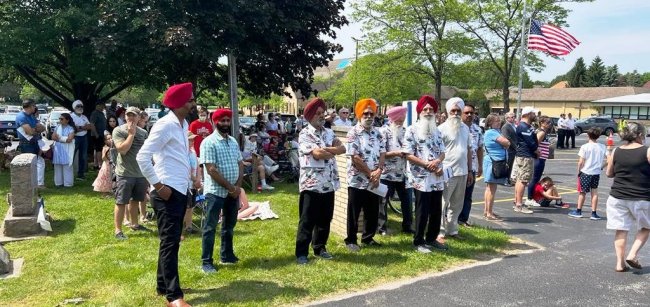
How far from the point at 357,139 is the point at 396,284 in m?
1.69

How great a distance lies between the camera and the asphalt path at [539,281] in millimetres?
4543

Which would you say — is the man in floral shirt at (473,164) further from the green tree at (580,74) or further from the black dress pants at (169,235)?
the green tree at (580,74)

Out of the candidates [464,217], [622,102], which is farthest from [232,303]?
[622,102]

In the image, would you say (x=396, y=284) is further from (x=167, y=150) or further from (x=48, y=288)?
(x=48, y=288)

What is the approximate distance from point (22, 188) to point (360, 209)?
4.59m

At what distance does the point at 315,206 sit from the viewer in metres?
5.34

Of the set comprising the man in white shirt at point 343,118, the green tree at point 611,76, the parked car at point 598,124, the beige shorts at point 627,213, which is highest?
the green tree at point 611,76

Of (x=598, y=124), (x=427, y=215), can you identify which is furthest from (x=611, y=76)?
(x=427, y=215)

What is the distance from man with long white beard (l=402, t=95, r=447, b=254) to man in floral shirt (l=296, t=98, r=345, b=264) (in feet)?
3.37

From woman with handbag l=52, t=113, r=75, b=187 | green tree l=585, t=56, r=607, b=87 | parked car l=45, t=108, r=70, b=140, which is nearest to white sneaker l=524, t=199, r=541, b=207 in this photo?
woman with handbag l=52, t=113, r=75, b=187

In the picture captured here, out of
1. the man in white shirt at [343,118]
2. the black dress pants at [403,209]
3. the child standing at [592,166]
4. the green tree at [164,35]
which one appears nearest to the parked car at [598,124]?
the man in white shirt at [343,118]

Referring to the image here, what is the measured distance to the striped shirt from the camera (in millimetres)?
4980

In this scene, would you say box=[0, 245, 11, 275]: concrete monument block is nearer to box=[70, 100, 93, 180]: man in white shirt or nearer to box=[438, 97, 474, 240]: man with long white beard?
box=[438, 97, 474, 240]: man with long white beard

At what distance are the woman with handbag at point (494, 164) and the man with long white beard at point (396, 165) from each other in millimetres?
1773
